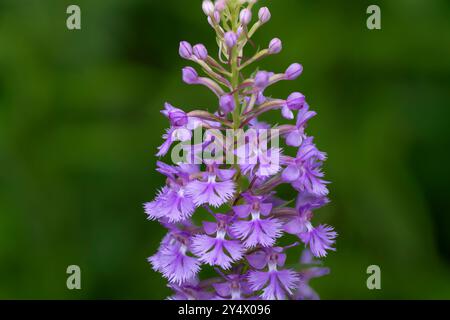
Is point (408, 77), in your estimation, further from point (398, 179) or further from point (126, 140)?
point (126, 140)

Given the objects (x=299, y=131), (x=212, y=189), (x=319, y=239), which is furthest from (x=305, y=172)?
(x=212, y=189)

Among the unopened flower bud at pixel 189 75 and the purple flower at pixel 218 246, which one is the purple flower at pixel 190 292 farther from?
the unopened flower bud at pixel 189 75

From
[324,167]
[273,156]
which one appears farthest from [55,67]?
[273,156]
